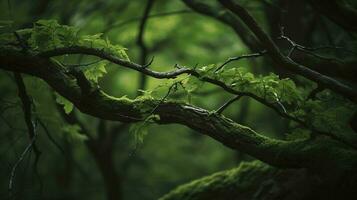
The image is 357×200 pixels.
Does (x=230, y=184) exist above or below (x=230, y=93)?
below

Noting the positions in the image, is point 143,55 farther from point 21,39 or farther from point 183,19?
point 21,39

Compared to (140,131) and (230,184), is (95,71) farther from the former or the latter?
(230,184)

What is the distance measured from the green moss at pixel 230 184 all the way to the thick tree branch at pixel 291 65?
171 centimetres

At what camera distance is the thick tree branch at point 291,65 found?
11.5 feet

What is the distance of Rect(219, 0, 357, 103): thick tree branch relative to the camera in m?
3.50

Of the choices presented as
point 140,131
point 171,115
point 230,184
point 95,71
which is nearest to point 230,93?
point 171,115

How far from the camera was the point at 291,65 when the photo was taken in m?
3.55

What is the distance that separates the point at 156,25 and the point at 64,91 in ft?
17.7

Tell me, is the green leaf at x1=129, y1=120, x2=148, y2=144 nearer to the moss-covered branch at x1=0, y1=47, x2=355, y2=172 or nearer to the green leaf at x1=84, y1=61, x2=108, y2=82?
the moss-covered branch at x1=0, y1=47, x2=355, y2=172

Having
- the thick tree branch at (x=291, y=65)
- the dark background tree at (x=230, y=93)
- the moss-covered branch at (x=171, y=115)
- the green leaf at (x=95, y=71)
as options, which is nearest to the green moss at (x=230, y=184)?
the dark background tree at (x=230, y=93)

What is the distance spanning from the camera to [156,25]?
9.00 meters

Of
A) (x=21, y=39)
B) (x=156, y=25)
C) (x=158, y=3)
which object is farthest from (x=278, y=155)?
(x=156, y=25)

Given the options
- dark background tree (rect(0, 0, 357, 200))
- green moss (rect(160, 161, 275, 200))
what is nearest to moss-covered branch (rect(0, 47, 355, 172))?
dark background tree (rect(0, 0, 357, 200))

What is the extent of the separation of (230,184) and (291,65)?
214 cm
